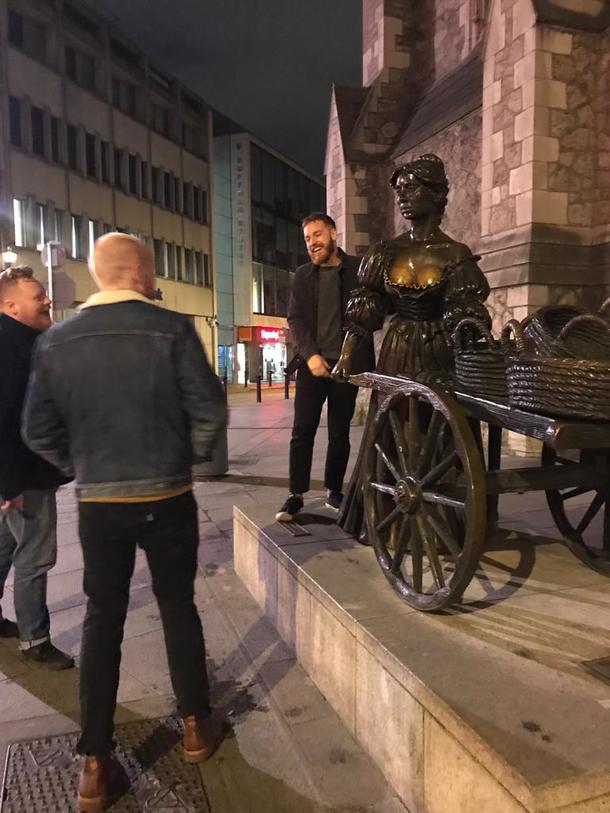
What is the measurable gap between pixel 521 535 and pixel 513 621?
125 cm

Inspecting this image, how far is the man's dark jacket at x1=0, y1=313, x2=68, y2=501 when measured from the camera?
296 cm

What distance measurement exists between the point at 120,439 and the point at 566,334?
67.1 inches

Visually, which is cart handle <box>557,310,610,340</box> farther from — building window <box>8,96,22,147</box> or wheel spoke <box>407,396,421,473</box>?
building window <box>8,96,22,147</box>

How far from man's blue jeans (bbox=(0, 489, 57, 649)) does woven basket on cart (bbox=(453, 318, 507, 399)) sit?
1.98m

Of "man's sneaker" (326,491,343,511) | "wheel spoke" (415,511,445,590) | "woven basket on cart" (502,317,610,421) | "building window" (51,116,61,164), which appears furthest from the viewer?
"building window" (51,116,61,164)

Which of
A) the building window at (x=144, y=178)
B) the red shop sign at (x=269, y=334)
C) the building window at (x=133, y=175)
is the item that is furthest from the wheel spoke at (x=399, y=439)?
the red shop sign at (x=269, y=334)

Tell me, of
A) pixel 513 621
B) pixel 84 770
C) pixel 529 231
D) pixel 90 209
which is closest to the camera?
pixel 84 770

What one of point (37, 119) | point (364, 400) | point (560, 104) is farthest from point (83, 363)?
point (37, 119)

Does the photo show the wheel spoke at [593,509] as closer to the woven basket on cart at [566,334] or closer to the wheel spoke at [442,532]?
the woven basket on cart at [566,334]

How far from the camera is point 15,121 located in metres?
23.3

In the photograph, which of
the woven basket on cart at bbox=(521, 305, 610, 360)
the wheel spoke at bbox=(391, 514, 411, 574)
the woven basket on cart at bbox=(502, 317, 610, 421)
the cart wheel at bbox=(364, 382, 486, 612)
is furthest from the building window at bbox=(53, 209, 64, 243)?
the woven basket on cart at bbox=(502, 317, 610, 421)

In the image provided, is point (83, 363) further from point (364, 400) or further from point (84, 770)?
point (364, 400)

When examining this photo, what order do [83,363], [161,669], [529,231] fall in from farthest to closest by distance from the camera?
1. [529,231]
2. [161,669]
3. [83,363]

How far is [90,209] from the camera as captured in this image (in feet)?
86.3
